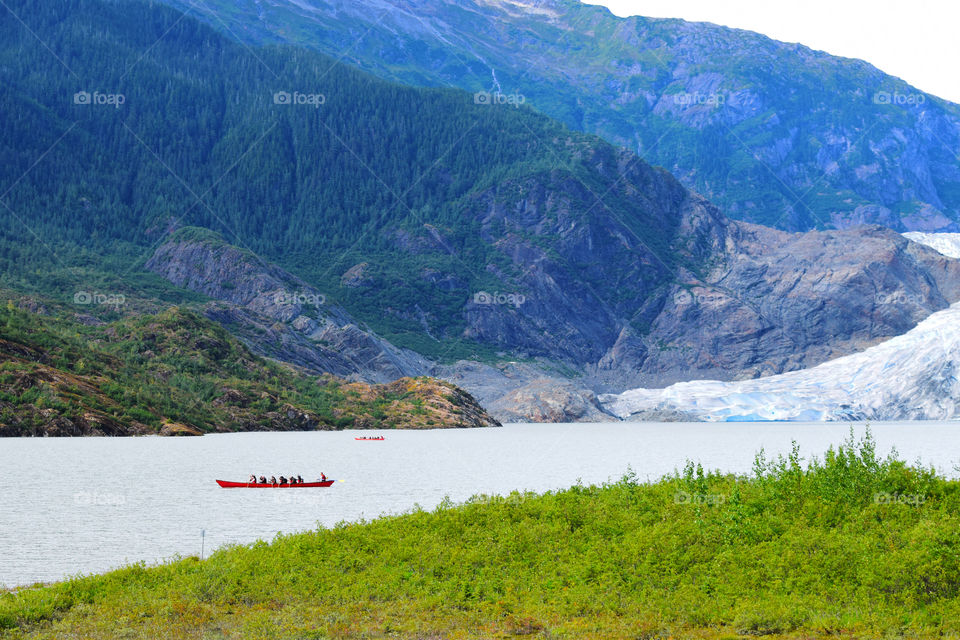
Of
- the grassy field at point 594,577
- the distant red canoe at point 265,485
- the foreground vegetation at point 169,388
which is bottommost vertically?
the foreground vegetation at point 169,388

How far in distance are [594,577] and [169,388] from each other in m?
122

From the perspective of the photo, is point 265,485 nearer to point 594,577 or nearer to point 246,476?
point 246,476

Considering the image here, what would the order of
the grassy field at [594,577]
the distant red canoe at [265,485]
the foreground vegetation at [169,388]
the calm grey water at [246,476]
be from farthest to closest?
the foreground vegetation at [169,388]
the distant red canoe at [265,485]
the calm grey water at [246,476]
the grassy field at [594,577]

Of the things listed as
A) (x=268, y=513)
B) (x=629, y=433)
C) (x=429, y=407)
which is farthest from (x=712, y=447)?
(x=268, y=513)

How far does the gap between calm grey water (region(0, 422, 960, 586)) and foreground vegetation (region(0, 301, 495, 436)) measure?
359 cm

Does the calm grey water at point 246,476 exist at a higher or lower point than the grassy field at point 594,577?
lower

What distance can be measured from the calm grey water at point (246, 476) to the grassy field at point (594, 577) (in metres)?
6.15

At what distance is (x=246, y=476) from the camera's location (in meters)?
75.2

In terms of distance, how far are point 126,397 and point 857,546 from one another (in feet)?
379

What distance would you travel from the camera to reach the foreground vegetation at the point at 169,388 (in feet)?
373

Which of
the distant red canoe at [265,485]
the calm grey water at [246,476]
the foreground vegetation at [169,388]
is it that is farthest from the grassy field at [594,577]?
the foreground vegetation at [169,388]

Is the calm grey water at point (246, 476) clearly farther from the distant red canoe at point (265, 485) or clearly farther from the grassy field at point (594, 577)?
the grassy field at point (594, 577)

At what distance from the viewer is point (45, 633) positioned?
22.5 m

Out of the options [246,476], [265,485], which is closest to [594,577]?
[265,485]
